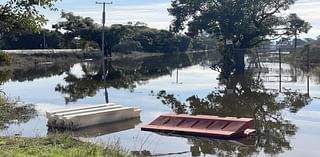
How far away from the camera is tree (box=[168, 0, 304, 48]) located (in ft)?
136

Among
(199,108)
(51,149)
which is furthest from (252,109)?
(51,149)

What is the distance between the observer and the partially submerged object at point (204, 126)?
38.6 feet

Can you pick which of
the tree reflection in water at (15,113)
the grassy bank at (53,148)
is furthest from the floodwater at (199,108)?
the grassy bank at (53,148)

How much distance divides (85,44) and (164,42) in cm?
1762

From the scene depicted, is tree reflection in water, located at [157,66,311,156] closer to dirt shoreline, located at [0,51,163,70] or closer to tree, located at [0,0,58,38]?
tree, located at [0,0,58,38]

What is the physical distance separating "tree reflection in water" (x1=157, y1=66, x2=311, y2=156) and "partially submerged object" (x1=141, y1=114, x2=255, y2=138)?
0.35m

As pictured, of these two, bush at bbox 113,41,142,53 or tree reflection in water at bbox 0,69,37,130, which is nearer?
tree reflection in water at bbox 0,69,37,130

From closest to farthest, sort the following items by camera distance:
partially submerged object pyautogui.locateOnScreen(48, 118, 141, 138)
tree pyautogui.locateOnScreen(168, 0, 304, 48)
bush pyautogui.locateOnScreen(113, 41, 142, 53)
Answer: partially submerged object pyautogui.locateOnScreen(48, 118, 141, 138), tree pyautogui.locateOnScreen(168, 0, 304, 48), bush pyautogui.locateOnScreen(113, 41, 142, 53)

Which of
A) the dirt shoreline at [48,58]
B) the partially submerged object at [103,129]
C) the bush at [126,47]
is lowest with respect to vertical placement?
the partially submerged object at [103,129]

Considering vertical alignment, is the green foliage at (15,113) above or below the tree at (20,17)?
below

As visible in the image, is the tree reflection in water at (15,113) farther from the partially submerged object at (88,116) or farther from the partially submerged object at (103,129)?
the partially submerged object at (103,129)

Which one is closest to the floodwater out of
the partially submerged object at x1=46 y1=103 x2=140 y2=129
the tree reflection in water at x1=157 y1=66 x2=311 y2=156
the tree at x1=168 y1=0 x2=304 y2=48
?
the tree reflection in water at x1=157 y1=66 x2=311 y2=156

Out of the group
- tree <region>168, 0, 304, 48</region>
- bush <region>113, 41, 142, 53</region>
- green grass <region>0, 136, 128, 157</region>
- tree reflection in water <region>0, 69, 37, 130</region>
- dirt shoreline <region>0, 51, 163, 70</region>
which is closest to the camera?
green grass <region>0, 136, 128, 157</region>

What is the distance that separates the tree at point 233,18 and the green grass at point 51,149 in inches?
1312
